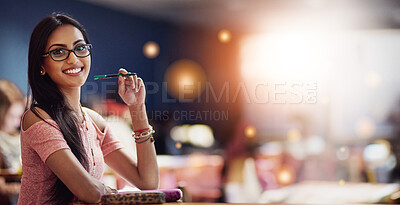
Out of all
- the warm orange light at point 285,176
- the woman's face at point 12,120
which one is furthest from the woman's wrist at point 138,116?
the warm orange light at point 285,176

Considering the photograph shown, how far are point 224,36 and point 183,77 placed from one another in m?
1.02

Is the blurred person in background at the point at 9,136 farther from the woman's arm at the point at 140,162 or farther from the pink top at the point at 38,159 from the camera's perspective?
the pink top at the point at 38,159

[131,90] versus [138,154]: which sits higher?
[131,90]

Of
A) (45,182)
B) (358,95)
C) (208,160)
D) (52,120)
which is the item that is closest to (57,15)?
(52,120)

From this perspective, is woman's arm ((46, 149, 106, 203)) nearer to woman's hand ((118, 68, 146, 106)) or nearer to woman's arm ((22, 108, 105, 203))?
woman's arm ((22, 108, 105, 203))

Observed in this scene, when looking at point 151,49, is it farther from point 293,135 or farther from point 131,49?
point 293,135

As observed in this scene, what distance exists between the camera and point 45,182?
5.11ft

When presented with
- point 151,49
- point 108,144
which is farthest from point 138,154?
point 151,49

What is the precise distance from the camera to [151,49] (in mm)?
5918

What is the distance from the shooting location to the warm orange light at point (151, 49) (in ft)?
18.8

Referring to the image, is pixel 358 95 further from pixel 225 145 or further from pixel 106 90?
pixel 106 90

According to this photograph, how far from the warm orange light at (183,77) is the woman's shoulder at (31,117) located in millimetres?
4784

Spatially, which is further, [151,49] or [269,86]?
[269,86]

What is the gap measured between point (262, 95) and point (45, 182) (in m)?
5.52
